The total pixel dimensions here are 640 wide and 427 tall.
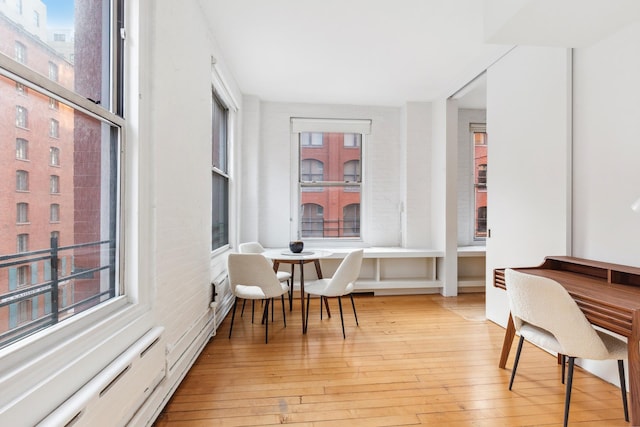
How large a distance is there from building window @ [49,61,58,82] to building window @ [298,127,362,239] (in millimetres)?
3687

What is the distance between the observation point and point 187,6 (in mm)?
2213

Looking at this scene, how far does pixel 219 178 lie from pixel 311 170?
5.16ft

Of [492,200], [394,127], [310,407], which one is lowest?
[310,407]

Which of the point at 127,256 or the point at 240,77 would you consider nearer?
the point at 127,256

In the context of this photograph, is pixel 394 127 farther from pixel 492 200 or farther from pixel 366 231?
pixel 492 200

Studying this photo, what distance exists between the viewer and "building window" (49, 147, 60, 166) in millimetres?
1194

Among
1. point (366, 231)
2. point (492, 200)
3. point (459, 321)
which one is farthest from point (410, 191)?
point (459, 321)

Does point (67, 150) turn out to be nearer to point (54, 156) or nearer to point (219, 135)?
point (54, 156)

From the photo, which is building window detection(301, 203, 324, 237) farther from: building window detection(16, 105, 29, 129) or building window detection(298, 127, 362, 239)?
building window detection(16, 105, 29, 129)

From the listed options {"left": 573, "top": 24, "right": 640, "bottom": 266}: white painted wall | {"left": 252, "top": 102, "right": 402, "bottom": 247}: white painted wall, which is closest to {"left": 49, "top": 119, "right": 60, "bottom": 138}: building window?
{"left": 573, "top": 24, "right": 640, "bottom": 266}: white painted wall

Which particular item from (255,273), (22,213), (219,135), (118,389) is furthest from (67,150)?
(219,135)

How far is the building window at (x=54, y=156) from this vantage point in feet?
3.92

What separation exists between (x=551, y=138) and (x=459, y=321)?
2.01 m

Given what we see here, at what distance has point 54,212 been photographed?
47.8 inches
